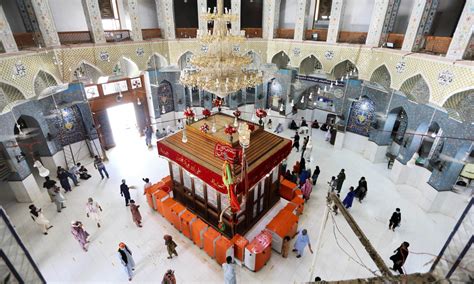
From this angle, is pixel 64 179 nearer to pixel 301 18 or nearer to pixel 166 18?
pixel 166 18

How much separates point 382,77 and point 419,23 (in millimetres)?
2564

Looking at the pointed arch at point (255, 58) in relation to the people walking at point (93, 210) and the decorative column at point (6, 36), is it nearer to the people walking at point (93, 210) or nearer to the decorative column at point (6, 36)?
the decorative column at point (6, 36)

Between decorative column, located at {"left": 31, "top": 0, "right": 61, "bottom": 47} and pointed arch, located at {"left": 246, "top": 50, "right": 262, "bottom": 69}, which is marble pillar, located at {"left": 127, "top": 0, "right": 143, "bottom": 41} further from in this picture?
pointed arch, located at {"left": 246, "top": 50, "right": 262, "bottom": 69}

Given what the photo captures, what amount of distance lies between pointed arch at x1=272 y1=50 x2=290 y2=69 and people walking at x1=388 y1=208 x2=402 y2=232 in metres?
9.50

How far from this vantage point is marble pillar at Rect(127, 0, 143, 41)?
10.3m

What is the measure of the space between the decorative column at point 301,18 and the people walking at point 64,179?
11.5 m

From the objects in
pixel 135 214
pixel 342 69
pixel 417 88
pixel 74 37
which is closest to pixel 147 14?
pixel 74 37

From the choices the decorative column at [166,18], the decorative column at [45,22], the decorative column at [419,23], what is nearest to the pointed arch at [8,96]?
the decorative column at [45,22]

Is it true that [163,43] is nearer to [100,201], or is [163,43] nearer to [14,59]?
[14,59]

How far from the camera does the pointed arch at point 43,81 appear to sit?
882 centimetres

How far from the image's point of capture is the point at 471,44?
6613mm

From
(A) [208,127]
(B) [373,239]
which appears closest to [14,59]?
Result: (A) [208,127]

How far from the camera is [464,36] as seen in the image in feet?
21.7

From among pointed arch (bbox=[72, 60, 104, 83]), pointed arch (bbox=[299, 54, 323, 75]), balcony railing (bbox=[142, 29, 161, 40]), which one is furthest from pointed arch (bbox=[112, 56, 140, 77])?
pointed arch (bbox=[299, 54, 323, 75])
